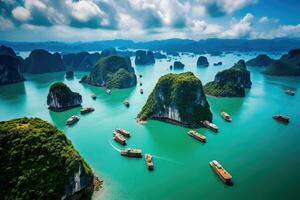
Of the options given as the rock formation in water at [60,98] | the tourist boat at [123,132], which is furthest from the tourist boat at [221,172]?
the rock formation in water at [60,98]

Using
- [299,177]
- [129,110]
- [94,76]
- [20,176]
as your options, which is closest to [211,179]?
[299,177]

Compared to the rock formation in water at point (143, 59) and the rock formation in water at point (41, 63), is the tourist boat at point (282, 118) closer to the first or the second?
the rock formation in water at point (41, 63)

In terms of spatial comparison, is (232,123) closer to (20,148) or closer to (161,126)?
(161,126)

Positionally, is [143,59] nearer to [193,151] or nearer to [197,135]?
[197,135]

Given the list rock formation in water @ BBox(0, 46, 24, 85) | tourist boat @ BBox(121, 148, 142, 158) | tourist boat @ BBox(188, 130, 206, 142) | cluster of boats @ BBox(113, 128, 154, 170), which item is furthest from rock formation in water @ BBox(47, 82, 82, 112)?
rock formation in water @ BBox(0, 46, 24, 85)

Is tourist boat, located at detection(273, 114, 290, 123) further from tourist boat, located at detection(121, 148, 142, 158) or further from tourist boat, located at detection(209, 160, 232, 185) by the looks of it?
tourist boat, located at detection(121, 148, 142, 158)

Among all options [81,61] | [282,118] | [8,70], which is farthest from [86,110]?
[81,61]
